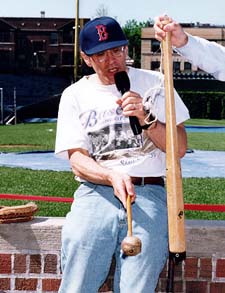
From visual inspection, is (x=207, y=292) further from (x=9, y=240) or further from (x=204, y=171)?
(x=204, y=171)

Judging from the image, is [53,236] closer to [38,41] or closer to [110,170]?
[110,170]

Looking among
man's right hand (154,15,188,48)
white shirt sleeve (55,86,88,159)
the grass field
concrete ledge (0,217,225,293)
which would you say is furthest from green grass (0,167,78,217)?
man's right hand (154,15,188,48)

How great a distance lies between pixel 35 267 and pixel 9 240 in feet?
0.62

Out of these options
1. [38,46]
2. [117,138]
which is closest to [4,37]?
[38,46]

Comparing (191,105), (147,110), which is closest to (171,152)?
(147,110)

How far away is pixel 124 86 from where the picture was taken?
287cm

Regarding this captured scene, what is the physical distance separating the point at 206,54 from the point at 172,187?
2.45 ft

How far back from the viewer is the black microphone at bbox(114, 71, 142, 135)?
280 cm

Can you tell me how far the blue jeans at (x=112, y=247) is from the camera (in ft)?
9.50

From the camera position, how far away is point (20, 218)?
140 inches

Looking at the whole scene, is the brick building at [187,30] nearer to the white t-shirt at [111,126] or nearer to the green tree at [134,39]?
the green tree at [134,39]

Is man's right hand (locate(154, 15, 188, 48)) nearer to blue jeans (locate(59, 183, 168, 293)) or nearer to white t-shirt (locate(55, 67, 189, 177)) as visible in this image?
white t-shirt (locate(55, 67, 189, 177))

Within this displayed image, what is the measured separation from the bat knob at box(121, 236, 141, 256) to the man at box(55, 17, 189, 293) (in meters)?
0.14

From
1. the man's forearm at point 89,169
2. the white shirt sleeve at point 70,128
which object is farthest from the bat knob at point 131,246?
the white shirt sleeve at point 70,128
